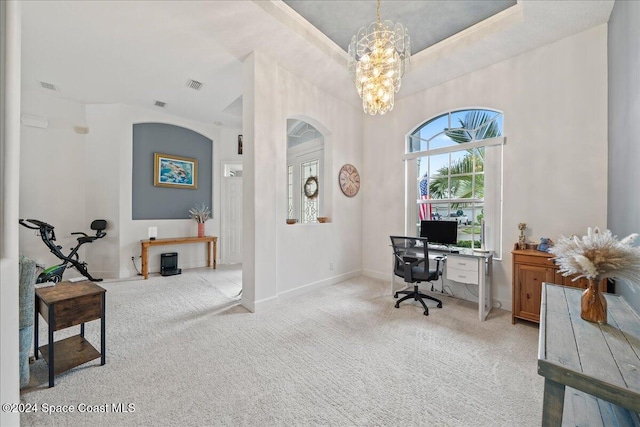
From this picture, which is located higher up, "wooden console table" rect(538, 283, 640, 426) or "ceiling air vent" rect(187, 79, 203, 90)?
"ceiling air vent" rect(187, 79, 203, 90)

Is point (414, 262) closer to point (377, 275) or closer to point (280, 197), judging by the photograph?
point (377, 275)

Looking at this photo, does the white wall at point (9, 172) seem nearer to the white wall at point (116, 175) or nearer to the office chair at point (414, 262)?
the office chair at point (414, 262)

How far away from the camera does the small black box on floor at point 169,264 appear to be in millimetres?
4816

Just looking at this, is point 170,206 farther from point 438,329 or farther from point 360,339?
point 438,329

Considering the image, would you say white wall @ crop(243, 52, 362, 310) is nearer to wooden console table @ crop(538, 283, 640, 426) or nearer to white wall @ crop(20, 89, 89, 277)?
wooden console table @ crop(538, 283, 640, 426)

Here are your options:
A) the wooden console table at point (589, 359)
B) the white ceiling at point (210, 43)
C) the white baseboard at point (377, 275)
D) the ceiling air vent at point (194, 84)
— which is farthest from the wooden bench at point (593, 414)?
the ceiling air vent at point (194, 84)

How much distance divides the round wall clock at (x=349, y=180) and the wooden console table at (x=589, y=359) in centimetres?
333

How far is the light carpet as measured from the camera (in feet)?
5.09

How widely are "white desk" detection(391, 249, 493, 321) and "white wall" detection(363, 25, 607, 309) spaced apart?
196 millimetres

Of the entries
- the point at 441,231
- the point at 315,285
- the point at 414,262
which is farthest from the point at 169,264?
the point at 441,231

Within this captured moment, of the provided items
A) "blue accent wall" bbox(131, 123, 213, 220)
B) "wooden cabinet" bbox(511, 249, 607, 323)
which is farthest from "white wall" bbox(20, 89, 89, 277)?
"wooden cabinet" bbox(511, 249, 607, 323)

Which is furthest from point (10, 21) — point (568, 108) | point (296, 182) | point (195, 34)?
point (296, 182)

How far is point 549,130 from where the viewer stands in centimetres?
292

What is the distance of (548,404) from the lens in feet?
3.22
